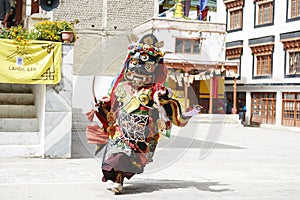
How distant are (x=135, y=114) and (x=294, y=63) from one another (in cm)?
2562

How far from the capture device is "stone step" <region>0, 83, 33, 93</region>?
13.0m

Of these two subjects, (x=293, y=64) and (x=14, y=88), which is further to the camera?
(x=293, y=64)

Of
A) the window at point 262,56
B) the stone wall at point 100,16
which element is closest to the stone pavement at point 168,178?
the stone wall at point 100,16

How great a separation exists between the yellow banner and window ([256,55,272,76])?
2454 cm

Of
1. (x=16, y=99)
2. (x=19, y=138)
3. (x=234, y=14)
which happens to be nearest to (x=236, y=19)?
(x=234, y=14)

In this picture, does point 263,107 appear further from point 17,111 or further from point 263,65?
point 17,111

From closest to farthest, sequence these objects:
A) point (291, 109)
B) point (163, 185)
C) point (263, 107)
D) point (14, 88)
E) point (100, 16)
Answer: point (163, 185) < point (14, 88) < point (100, 16) < point (291, 109) < point (263, 107)

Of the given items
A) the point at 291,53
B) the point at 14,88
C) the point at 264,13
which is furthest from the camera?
the point at 264,13

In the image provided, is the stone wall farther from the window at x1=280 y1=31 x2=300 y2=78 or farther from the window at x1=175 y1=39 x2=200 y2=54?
the window at x1=280 y1=31 x2=300 y2=78

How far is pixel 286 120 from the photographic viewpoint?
31703 millimetres

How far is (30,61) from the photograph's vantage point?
36.6 feet

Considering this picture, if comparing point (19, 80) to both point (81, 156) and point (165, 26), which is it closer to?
point (81, 156)

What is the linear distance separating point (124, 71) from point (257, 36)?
2847 centimetres

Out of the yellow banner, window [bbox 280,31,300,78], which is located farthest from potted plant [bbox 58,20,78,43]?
window [bbox 280,31,300,78]
